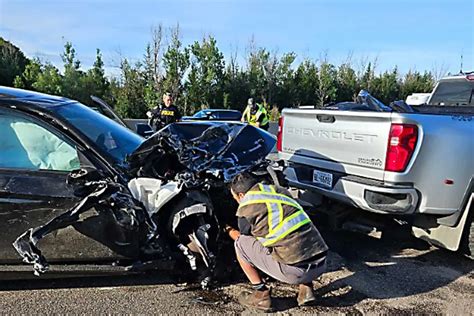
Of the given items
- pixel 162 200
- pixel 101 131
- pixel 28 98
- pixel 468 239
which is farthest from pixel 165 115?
pixel 468 239

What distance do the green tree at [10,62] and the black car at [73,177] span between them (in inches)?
774

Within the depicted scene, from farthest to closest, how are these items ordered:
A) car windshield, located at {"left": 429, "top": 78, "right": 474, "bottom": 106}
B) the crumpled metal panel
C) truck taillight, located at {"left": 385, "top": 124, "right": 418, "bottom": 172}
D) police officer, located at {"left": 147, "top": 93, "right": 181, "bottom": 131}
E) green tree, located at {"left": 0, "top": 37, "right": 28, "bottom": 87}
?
green tree, located at {"left": 0, "top": 37, "right": 28, "bottom": 87} → police officer, located at {"left": 147, "top": 93, "right": 181, "bottom": 131} → car windshield, located at {"left": 429, "top": 78, "right": 474, "bottom": 106} → truck taillight, located at {"left": 385, "top": 124, "right": 418, "bottom": 172} → the crumpled metal panel

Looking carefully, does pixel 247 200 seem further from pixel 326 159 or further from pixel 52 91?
pixel 52 91

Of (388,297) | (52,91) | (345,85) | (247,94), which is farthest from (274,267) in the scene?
(345,85)

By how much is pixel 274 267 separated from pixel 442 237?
6.84ft

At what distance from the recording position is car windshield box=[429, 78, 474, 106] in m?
6.91

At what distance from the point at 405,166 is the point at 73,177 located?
2.83 metres

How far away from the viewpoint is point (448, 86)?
729 cm

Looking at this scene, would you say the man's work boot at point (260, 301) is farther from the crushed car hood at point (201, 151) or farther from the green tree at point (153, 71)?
the green tree at point (153, 71)

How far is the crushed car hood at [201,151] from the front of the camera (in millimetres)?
3666

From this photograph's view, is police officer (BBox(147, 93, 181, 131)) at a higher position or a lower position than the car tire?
higher

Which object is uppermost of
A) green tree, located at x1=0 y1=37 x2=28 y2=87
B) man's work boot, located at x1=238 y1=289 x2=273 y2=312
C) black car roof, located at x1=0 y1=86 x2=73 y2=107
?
green tree, located at x1=0 y1=37 x2=28 y2=87

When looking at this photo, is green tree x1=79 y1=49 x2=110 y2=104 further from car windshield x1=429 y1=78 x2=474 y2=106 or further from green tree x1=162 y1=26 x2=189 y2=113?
car windshield x1=429 y1=78 x2=474 y2=106

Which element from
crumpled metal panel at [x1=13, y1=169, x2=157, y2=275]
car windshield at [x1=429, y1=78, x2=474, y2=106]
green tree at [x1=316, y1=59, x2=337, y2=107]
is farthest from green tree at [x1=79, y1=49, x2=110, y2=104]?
crumpled metal panel at [x1=13, y1=169, x2=157, y2=275]
